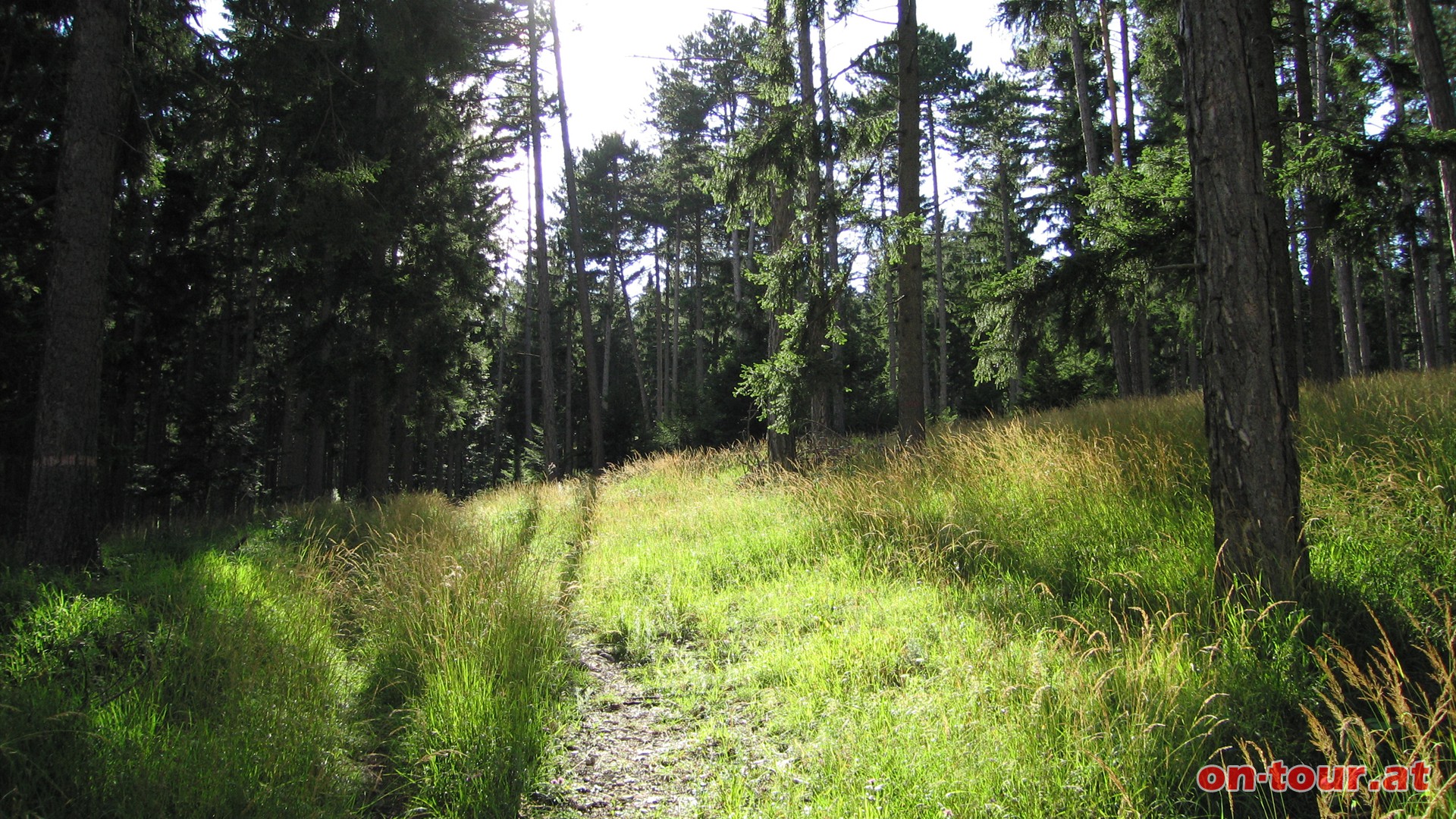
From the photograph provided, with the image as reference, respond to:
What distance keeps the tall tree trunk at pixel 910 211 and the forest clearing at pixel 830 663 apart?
2165 millimetres

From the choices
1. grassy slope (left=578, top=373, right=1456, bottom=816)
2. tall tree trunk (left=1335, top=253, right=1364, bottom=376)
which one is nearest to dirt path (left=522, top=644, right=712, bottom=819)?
grassy slope (left=578, top=373, right=1456, bottom=816)

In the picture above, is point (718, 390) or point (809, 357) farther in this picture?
point (718, 390)

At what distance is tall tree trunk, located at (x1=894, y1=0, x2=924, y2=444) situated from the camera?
8.27 metres

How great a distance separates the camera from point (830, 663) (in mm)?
3760

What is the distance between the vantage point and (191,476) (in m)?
15.6

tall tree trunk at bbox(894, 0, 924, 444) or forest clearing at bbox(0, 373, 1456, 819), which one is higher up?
tall tree trunk at bbox(894, 0, 924, 444)

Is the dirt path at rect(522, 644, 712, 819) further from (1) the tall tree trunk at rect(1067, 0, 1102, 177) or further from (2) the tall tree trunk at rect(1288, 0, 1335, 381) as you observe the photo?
(1) the tall tree trunk at rect(1067, 0, 1102, 177)

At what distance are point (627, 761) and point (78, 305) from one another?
6742mm

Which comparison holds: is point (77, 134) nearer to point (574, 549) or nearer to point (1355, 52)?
point (574, 549)

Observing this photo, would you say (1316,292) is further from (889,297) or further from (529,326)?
(529,326)

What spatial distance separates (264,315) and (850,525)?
1956cm

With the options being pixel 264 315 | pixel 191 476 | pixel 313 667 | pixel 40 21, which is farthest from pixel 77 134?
pixel 264 315

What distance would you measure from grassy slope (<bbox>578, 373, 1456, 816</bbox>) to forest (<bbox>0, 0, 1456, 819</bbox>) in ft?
0.09

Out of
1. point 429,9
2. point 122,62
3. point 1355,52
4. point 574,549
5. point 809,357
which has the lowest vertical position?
point 574,549
